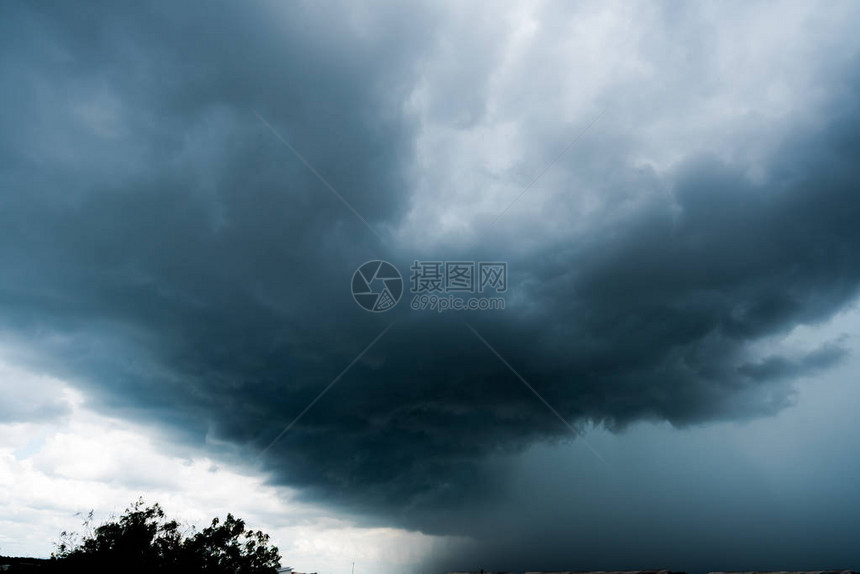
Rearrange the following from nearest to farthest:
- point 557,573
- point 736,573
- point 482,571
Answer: point 736,573
point 557,573
point 482,571

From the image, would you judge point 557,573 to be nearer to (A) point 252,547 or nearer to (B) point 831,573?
(B) point 831,573

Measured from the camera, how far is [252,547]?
49312mm

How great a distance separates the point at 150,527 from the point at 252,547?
9461mm

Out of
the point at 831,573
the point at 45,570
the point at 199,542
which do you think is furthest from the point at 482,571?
the point at 45,570

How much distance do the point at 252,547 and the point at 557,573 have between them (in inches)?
1238

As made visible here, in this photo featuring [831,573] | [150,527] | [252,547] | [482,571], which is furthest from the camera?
[252,547]

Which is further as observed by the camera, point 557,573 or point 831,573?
point 557,573

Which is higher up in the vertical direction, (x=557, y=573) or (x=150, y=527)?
(x=150, y=527)

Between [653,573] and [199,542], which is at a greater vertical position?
[199,542]

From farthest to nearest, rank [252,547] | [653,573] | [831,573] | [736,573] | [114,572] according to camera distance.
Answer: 1. [252,547]
2. [114,572]
3. [653,573]
4. [736,573]
5. [831,573]

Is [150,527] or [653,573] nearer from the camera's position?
[653,573]

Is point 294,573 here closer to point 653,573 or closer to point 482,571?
point 482,571

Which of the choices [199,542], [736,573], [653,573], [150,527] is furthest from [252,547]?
[736,573]

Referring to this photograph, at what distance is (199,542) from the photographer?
4750 cm
